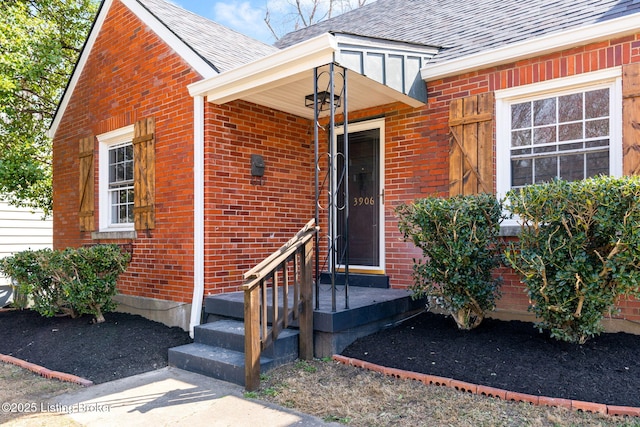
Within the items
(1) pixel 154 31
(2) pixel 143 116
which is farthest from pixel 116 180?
(1) pixel 154 31

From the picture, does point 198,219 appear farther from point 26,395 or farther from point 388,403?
point 388,403

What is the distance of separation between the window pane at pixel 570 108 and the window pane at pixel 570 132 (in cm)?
6

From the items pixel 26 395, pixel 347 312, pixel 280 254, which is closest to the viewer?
pixel 26 395

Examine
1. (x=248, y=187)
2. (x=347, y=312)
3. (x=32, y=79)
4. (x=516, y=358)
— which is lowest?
(x=516, y=358)

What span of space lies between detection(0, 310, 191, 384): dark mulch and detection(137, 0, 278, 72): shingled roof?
322cm

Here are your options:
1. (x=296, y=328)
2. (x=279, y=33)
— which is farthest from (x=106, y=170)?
(x=279, y=33)

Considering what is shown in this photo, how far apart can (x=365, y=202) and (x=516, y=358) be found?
10.0 ft

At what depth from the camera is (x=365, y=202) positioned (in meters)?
6.52

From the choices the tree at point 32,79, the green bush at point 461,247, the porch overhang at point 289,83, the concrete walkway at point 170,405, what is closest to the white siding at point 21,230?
the tree at point 32,79

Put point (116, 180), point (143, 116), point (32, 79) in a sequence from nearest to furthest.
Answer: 1. point (143, 116)
2. point (116, 180)
3. point (32, 79)

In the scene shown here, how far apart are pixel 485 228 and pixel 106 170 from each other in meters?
5.74

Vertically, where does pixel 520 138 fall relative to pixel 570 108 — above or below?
below

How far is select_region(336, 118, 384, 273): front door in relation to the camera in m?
6.35

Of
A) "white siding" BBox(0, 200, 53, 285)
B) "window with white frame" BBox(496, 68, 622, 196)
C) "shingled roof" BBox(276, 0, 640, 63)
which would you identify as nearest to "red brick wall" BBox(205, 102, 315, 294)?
"shingled roof" BBox(276, 0, 640, 63)
